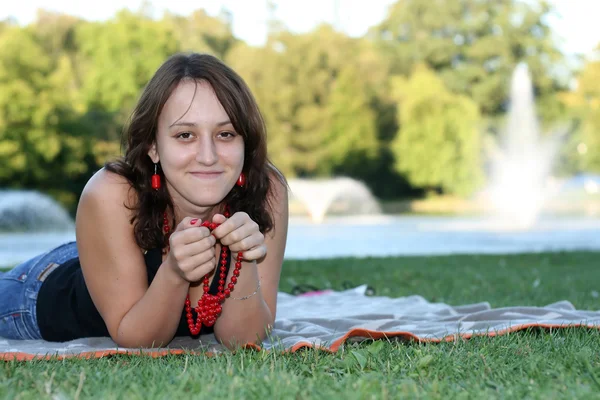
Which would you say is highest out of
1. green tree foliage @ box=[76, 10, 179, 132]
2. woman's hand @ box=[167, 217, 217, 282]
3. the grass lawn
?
green tree foliage @ box=[76, 10, 179, 132]

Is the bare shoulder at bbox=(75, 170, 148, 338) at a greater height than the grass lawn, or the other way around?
the bare shoulder at bbox=(75, 170, 148, 338)

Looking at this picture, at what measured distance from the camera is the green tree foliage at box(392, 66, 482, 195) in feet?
97.9

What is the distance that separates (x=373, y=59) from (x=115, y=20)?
448 inches

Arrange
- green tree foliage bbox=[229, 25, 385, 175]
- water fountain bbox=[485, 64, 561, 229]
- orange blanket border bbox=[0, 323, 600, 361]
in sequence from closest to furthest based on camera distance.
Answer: orange blanket border bbox=[0, 323, 600, 361], water fountain bbox=[485, 64, 561, 229], green tree foliage bbox=[229, 25, 385, 175]

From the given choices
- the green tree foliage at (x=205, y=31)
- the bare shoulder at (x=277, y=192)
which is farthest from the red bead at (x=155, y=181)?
the green tree foliage at (x=205, y=31)

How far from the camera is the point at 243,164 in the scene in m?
2.72

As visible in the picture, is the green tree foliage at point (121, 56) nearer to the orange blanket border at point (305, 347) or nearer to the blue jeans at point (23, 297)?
the blue jeans at point (23, 297)

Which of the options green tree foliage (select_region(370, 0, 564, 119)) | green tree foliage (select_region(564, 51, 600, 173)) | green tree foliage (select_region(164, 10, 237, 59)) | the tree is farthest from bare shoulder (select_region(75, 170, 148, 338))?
green tree foliage (select_region(370, 0, 564, 119))

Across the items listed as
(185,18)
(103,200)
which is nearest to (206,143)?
(103,200)

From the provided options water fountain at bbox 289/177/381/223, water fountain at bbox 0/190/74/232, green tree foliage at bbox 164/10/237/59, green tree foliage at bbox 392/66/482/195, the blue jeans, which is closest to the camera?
the blue jeans

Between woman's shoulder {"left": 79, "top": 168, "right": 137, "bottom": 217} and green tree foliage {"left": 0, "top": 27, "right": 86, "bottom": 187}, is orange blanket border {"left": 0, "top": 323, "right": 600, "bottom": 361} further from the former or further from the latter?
green tree foliage {"left": 0, "top": 27, "right": 86, "bottom": 187}

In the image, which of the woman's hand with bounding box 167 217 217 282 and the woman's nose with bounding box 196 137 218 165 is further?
the woman's nose with bounding box 196 137 218 165

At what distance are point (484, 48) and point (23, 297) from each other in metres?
33.2

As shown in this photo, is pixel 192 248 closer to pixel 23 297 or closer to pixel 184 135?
pixel 184 135
